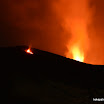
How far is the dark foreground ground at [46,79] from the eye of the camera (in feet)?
31.7

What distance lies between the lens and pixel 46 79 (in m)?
11.0

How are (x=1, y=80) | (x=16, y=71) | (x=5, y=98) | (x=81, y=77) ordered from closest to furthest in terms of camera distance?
(x=5, y=98) → (x=1, y=80) → (x=16, y=71) → (x=81, y=77)

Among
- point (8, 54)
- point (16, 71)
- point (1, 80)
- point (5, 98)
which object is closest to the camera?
point (5, 98)

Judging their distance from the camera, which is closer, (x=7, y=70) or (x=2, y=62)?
(x=7, y=70)

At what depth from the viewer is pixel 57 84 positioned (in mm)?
10742

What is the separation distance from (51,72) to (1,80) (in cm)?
322

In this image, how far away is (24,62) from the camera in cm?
1278

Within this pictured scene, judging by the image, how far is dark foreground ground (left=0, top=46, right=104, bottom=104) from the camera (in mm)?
9648

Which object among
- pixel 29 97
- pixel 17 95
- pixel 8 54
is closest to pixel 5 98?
pixel 17 95

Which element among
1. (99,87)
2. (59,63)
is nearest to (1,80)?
(59,63)

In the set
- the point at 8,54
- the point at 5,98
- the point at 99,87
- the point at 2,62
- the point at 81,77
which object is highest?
the point at 8,54

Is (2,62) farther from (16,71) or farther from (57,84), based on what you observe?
(57,84)

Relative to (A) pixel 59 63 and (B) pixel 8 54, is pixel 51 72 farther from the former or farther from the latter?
(B) pixel 8 54

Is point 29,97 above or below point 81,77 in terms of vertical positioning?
below
